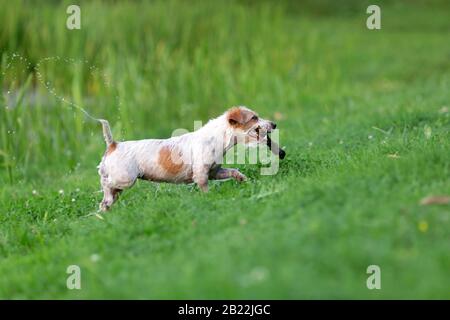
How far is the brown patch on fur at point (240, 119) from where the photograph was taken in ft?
20.0

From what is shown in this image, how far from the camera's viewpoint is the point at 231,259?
14.4 feet

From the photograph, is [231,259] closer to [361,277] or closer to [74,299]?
[361,277]

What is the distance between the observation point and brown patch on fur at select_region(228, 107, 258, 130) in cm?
611

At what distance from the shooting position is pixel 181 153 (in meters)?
Result: 6.15

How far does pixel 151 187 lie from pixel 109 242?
1.68m

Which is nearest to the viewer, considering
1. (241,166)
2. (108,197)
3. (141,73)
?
(108,197)

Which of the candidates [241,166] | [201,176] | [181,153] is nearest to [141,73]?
[241,166]

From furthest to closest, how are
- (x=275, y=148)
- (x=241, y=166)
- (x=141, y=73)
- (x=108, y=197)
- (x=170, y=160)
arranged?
(x=141, y=73)
(x=241, y=166)
(x=275, y=148)
(x=108, y=197)
(x=170, y=160)

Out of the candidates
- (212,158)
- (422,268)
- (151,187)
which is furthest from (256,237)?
(151,187)

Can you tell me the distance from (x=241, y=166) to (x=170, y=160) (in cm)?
125

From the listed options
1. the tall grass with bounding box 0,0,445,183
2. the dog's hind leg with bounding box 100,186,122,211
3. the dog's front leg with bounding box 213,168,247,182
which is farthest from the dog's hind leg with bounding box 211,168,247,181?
the tall grass with bounding box 0,0,445,183

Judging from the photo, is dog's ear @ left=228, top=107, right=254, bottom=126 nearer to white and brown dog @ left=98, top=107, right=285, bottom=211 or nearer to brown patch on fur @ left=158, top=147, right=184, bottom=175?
white and brown dog @ left=98, top=107, right=285, bottom=211

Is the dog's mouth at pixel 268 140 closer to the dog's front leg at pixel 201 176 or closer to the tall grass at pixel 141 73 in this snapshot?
the dog's front leg at pixel 201 176

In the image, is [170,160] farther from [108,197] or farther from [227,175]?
[108,197]
